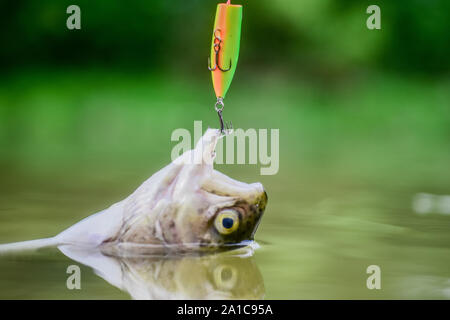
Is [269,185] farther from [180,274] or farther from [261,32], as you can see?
[261,32]

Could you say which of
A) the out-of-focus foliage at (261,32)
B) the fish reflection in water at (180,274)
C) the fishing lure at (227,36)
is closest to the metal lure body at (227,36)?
the fishing lure at (227,36)

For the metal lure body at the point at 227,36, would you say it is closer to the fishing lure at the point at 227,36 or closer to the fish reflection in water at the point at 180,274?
the fishing lure at the point at 227,36

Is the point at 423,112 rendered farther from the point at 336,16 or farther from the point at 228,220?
the point at 228,220

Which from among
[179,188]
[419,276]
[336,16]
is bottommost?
[419,276]

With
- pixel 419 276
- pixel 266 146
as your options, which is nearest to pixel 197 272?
pixel 419 276

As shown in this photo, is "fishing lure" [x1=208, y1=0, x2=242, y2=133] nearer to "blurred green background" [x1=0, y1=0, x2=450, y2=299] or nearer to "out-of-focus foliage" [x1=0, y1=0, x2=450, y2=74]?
"blurred green background" [x1=0, y1=0, x2=450, y2=299]

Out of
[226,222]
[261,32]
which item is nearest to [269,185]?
[226,222]
